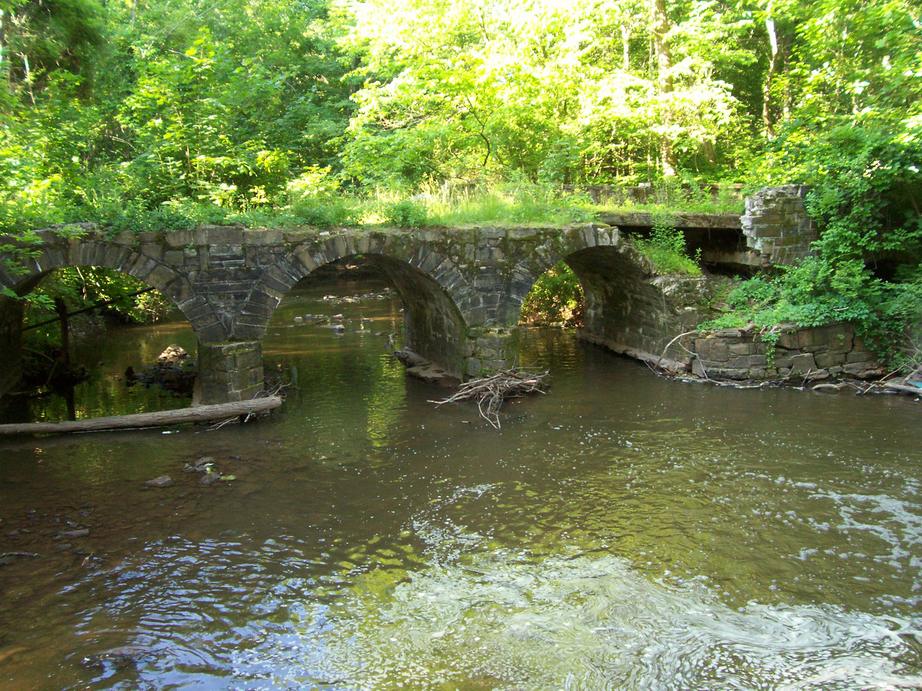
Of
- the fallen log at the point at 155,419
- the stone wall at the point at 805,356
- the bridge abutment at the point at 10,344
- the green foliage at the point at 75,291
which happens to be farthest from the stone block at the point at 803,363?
the bridge abutment at the point at 10,344

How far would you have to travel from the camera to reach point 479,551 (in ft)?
21.7

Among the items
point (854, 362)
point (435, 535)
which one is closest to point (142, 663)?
Answer: point (435, 535)

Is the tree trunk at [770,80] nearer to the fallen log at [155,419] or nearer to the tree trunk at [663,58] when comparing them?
the tree trunk at [663,58]

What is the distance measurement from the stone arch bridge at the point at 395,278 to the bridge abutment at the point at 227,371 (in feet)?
0.05

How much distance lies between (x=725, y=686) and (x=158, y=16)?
2059cm

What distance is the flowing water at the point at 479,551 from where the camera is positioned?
196 inches

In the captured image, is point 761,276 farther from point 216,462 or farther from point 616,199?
point 216,462

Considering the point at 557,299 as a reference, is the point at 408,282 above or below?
above

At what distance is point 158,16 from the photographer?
61.4ft

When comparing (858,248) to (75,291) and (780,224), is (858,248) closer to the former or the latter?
(780,224)

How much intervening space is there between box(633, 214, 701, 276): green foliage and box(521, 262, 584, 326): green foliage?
525 centimetres

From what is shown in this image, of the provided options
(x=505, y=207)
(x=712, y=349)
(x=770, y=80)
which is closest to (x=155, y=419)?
(x=505, y=207)

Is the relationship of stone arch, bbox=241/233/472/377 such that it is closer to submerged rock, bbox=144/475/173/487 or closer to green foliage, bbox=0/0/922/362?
green foliage, bbox=0/0/922/362

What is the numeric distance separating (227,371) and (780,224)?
33.4 ft
